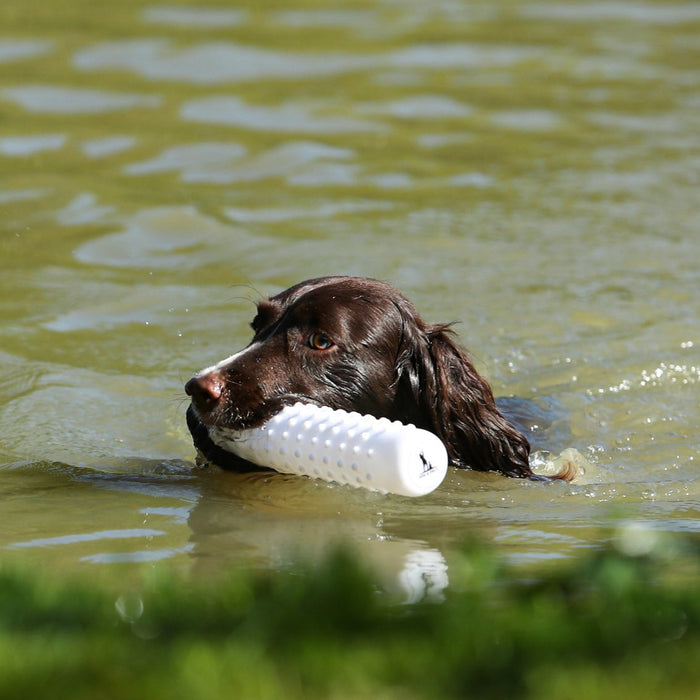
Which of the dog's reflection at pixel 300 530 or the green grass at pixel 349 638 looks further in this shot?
the dog's reflection at pixel 300 530

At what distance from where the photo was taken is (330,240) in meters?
9.83

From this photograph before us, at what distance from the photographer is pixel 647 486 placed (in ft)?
18.7

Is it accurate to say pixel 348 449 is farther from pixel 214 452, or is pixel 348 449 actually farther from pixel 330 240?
pixel 330 240

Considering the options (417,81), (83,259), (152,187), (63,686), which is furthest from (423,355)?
(417,81)

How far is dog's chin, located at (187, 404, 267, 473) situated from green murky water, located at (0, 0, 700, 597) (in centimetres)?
8

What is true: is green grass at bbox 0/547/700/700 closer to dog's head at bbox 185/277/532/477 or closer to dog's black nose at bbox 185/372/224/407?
dog's black nose at bbox 185/372/224/407

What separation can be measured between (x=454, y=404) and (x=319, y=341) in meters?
0.77

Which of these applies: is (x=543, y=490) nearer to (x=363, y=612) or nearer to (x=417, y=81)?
(x=363, y=612)

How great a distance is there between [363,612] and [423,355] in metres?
2.84

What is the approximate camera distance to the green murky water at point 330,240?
16.6 feet

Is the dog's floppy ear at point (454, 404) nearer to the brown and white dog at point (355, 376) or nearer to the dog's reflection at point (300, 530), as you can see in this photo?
the brown and white dog at point (355, 376)

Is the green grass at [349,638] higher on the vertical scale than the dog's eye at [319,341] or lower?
lower

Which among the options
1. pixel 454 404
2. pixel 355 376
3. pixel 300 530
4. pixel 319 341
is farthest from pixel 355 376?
pixel 300 530

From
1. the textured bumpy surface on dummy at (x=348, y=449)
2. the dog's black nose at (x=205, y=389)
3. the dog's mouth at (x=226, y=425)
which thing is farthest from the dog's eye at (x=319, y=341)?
the dog's black nose at (x=205, y=389)
